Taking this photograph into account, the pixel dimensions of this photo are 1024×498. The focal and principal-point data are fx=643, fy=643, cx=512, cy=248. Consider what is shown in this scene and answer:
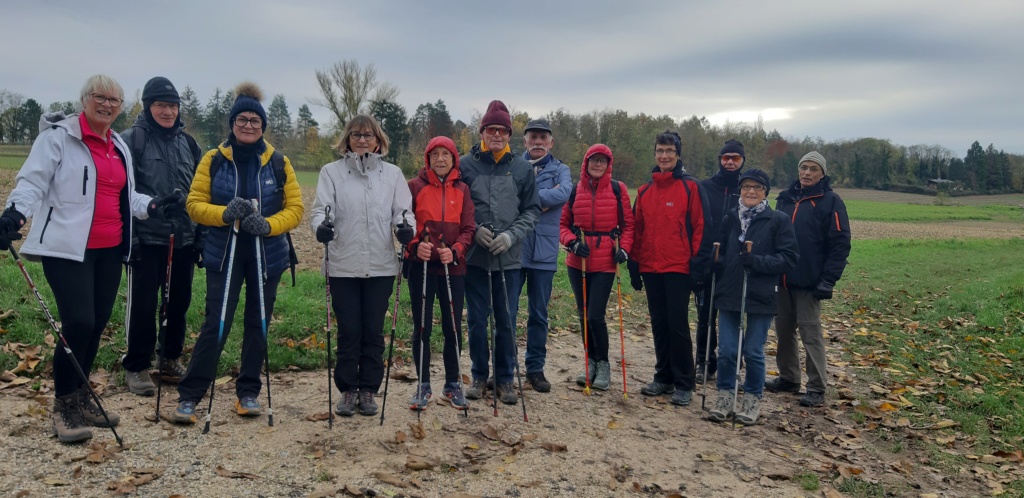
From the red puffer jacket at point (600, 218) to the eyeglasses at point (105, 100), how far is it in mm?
4220

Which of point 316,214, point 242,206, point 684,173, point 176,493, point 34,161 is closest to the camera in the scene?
point 176,493

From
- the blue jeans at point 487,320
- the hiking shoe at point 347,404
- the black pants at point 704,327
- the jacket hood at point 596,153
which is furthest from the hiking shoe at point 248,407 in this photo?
→ the black pants at point 704,327

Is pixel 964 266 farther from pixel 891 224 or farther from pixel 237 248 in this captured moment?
pixel 891 224

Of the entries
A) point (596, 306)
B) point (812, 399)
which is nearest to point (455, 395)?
point (596, 306)

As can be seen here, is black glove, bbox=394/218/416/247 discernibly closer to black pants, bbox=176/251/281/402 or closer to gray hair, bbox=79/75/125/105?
black pants, bbox=176/251/281/402

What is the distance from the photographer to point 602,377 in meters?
7.10

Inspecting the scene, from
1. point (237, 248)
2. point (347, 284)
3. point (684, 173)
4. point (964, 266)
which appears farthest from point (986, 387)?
point (964, 266)

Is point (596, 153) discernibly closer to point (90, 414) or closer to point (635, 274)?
point (635, 274)

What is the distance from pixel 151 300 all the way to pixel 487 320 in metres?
3.19

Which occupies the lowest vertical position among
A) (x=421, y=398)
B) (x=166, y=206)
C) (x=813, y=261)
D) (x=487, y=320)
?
(x=421, y=398)

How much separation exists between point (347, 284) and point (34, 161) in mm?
2438

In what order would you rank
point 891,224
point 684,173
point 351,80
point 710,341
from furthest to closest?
1. point 351,80
2. point 891,224
3. point 710,341
4. point 684,173

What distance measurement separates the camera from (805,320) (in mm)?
7223

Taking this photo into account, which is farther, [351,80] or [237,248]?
[351,80]
